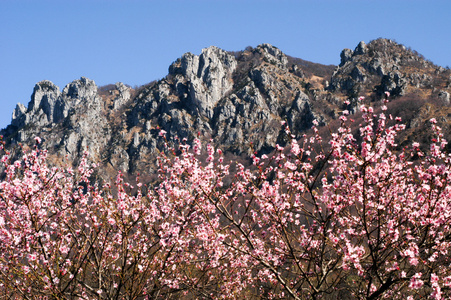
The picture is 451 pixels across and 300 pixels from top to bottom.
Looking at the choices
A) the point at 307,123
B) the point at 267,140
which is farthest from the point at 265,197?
the point at 307,123

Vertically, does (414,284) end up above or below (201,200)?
below

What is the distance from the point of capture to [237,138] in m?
196

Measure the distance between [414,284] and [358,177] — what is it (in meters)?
2.52

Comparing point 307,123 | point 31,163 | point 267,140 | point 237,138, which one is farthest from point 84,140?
point 31,163

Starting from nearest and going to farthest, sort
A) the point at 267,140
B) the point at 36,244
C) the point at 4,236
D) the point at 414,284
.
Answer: the point at 414,284
the point at 4,236
the point at 36,244
the point at 267,140

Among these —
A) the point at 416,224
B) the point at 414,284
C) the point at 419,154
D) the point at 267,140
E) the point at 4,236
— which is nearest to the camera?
the point at 414,284

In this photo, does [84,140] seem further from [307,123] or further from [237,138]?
[307,123]

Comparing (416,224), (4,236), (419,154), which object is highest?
(419,154)

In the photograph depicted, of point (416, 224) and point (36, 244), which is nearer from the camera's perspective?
point (416, 224)

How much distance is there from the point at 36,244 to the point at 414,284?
904 centimetres

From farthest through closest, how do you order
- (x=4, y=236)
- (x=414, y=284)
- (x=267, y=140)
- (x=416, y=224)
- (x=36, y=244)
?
1. (x=267, y=140)
2. (x=36, y=244)
3. (x=4, y=236)
4. (x=416, y=224)
5. (x=414, y=284)

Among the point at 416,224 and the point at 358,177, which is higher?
the point at 358,177

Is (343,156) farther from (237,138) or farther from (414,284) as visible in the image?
(237,138)

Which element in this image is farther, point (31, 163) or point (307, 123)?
point (307, 123)
